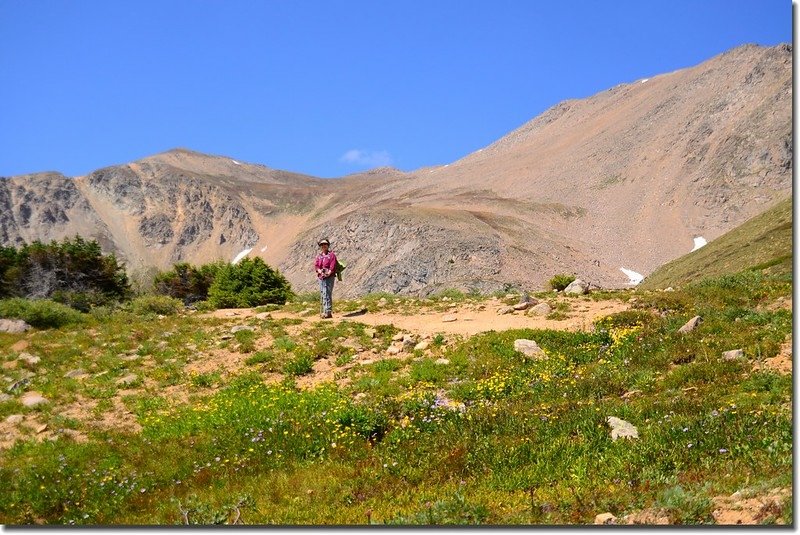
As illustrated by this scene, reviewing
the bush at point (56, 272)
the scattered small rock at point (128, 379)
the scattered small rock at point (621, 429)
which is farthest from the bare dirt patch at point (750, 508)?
the bush at point (56, 272)

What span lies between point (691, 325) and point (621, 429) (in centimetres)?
539

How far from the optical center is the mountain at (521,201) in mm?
85000

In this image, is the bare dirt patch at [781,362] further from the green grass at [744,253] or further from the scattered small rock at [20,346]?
the green grass at [744,253]

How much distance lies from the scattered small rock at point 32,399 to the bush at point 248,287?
14.1 meters

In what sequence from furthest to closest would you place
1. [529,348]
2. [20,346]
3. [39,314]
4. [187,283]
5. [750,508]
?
[187,283]
[39,314]
[20,346]
[529,348]
[750,508]

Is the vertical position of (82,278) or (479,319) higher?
(82,278)

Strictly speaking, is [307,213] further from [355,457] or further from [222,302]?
[355,457]

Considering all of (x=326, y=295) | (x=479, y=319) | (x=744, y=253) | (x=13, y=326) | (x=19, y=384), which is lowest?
(x=19, y=384)

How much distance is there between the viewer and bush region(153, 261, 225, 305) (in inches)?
1609

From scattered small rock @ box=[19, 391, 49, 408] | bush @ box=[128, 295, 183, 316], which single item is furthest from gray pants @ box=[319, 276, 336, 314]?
scattered small rock @ box=[19, 391, 49, 408]

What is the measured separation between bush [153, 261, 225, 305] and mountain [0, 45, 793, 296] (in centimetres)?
2753

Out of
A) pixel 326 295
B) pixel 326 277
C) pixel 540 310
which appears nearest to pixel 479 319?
pixel 540 310

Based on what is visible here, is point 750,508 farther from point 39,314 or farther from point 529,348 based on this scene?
point 39,314

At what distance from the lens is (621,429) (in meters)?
8.03
